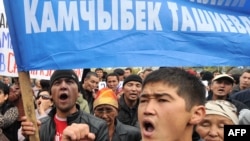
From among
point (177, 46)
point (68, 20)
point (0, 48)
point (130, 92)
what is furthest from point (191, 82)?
point (130, 92)

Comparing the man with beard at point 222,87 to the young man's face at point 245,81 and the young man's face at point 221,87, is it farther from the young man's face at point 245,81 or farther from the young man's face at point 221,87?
the young man's face at point 245,81

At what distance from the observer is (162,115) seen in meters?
2.32

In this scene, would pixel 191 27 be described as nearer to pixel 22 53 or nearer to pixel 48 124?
pixel 22 53

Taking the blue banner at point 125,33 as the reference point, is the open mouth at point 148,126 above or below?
below

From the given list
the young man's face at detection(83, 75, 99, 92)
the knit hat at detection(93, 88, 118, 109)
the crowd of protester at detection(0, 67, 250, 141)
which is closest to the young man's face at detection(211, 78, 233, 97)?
→ the crowd of protester at detection(0, 67, 250, 141)

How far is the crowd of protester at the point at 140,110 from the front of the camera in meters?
2.34

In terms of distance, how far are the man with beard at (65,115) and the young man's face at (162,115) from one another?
1.51 meters

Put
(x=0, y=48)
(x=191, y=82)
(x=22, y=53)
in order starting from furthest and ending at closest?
(x=0, y=48), (x=22, y=53), (x=191, y=82)

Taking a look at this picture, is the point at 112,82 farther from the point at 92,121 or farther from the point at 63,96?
the point at 92,121

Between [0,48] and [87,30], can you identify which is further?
[0,48]

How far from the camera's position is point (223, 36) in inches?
135

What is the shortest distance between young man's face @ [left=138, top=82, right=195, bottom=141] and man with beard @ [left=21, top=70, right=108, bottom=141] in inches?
59.6

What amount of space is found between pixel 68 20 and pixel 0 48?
1648 millimetres

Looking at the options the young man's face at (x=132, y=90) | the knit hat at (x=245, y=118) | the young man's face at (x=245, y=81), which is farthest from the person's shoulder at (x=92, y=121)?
the young man's face at (x=245, y=81)
